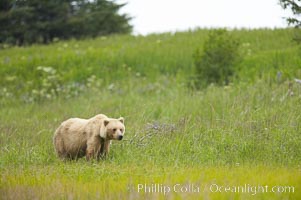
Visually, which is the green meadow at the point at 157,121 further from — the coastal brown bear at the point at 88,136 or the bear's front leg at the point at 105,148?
→ the coastal brown bear at the point at 88,136

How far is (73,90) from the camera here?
18500mm

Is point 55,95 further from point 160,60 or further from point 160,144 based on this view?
point 160,144

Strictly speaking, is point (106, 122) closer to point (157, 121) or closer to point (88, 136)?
point (88, 136)

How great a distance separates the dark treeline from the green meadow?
5.13 m

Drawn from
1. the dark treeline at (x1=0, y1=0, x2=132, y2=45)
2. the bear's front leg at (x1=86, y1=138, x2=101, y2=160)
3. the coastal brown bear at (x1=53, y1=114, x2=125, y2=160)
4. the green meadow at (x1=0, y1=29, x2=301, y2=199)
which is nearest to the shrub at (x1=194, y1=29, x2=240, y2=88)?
the green meadow at (x1=0, y1=29, x2=301, y2=199)

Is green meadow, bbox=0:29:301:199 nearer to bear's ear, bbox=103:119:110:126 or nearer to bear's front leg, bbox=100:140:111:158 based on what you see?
bear's front leg, bbox=100:140:111:158

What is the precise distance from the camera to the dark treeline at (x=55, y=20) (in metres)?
27.6

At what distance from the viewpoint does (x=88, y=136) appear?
9.00 meters

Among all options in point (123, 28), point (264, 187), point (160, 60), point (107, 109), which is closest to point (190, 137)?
point (264, 187)

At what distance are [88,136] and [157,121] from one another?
2.25 metres

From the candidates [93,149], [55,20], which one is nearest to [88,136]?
[93,149]

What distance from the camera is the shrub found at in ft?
53.2

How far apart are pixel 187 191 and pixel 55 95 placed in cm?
1257

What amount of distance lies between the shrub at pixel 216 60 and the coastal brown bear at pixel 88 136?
7.45 metres
